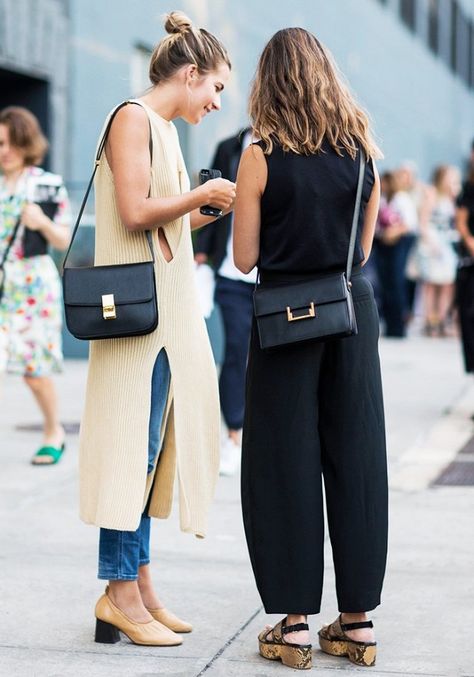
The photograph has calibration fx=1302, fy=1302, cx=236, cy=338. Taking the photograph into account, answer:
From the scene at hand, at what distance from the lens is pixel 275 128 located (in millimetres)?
3697

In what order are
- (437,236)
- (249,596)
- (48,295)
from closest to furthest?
(249,596) → (48,295) → (437,236)

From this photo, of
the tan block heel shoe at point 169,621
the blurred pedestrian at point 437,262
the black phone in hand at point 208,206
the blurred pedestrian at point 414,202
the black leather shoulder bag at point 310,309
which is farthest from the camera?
the blurred pedestrian at point 414,202

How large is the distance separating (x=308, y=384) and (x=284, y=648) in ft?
2.54

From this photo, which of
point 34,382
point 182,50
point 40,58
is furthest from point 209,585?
point 40,58

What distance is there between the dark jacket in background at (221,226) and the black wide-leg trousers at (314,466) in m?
2.95

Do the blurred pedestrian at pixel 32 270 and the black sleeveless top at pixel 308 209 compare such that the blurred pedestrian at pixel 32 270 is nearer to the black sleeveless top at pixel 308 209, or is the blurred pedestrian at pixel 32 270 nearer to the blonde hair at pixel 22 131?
the blonde hair at pixel 22 131

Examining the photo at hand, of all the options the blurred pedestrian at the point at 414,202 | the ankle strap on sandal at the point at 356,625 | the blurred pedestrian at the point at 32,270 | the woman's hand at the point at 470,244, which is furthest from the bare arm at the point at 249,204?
the blurred pedestrian at the point at 414,202

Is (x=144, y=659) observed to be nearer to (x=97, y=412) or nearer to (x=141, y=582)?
(x=141, y=582)

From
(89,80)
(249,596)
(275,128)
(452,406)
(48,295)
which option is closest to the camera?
(275,128)

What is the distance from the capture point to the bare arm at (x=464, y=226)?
8.41m

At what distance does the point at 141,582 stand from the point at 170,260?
1.03 m

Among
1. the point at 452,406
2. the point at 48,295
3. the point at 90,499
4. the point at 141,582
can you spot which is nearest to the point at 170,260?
the point at 90,499

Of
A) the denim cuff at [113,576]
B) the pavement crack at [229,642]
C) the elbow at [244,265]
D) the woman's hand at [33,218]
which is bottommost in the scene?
the pavement crack at [229,642]

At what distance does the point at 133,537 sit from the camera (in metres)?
3.89
